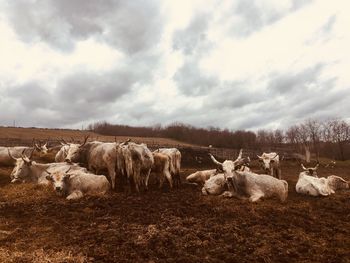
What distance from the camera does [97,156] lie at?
15281mm

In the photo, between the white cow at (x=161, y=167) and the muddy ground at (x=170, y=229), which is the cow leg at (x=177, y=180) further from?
the muddy ground at (x=170, y=229)

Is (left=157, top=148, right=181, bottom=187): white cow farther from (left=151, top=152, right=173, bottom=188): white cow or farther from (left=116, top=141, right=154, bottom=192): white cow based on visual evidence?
(left=116, top=141, right=154, bottom=192): white cow

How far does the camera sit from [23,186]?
1406 centimetres

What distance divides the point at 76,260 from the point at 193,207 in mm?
4849

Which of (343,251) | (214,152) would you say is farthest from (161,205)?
(214,152)

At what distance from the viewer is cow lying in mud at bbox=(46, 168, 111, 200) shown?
12.3 meters

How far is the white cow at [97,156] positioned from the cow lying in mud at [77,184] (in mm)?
1017

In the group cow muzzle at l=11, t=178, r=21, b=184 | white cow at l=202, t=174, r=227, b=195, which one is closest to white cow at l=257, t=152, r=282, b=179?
white cow at l=202, t=174, r=227, b=195

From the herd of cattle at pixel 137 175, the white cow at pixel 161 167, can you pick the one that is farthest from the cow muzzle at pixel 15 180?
the white cow at pixel 161 167

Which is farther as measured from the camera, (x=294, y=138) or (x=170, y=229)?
(x=294, y=138)

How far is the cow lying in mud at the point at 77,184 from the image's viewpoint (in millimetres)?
12320

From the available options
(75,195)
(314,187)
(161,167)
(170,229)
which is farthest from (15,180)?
(314,187)

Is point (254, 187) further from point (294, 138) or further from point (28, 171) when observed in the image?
point (294, 138)

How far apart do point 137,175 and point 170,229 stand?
6589 mm
